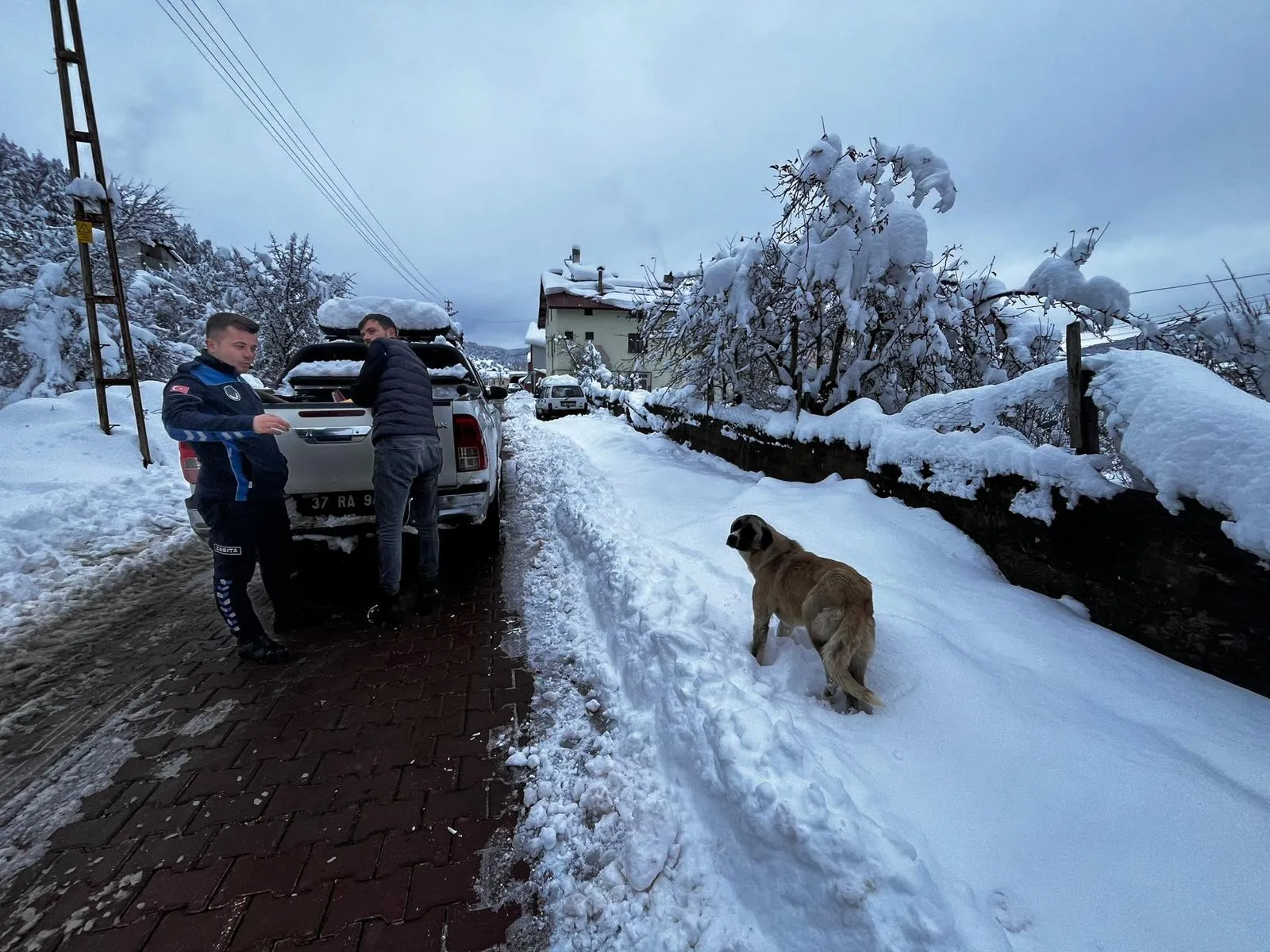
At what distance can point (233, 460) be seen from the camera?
295 cm

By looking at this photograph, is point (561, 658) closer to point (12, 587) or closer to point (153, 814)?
point (153, 814)

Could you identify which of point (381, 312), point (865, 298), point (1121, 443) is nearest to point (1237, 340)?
point (1121, 443)

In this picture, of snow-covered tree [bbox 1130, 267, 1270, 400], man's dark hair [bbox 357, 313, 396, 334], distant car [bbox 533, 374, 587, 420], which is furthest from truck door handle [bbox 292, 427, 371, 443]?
distant car [bbox 533, 374, 587, 420]

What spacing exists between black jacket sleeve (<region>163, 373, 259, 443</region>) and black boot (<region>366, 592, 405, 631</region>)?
4.73 feet

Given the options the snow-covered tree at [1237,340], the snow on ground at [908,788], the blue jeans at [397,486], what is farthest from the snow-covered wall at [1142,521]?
the blue jeans at [397,486]

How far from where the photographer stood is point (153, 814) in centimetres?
201

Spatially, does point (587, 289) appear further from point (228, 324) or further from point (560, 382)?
point (228, 324)

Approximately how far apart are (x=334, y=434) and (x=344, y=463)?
231 mm

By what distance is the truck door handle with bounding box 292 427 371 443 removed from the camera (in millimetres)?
3719

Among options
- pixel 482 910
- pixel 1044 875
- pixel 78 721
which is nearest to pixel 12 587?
pixel 78 721

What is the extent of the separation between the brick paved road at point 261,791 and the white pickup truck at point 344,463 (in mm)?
909

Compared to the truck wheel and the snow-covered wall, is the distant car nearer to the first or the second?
the truck wheel

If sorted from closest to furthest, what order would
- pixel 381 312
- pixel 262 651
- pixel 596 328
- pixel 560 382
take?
pixel 262 651 → pixel 381 312 → pixel 560 382 → pixel 596 328

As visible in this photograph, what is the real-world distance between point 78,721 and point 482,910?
2625 millimetres
